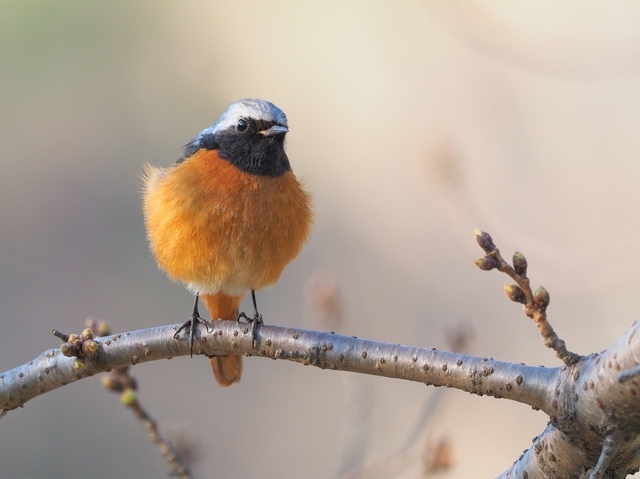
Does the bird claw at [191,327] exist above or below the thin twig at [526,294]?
above

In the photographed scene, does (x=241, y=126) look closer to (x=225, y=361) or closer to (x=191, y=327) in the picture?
(x=225, y=361)

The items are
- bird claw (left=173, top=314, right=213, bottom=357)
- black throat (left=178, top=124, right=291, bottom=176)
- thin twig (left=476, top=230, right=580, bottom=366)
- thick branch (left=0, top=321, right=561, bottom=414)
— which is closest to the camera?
thin twig (left=476, top=230, right=580, bottom=366)

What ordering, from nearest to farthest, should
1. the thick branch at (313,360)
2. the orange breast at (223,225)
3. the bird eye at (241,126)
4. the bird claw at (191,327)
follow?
the thick branch at (313,360)
the bird claw at (191,327)
the orange breast at (223,225)
the bird eye at (241,126)

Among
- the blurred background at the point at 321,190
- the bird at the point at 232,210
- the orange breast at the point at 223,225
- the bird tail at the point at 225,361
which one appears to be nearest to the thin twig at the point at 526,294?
the bird at the point at 232,210

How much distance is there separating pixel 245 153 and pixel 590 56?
2.18 m

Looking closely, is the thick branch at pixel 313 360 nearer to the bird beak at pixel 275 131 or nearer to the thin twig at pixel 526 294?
the thin twig at pixel 526 294

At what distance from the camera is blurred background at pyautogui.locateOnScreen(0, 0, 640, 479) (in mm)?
6590

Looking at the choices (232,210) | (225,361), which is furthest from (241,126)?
(225,361)

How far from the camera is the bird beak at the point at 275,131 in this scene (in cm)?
458

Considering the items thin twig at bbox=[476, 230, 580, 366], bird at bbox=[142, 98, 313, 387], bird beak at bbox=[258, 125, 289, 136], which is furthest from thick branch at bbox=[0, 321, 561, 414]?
bird beak at bbox=[258, 125, 289, 136]

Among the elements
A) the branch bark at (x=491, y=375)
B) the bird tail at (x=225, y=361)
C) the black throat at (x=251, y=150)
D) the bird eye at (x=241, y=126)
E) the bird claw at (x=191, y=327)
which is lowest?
the branch bark at (x=491, y=375)

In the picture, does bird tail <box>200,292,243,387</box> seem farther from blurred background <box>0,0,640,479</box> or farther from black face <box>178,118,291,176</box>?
black face <box>178,118,291,176</box>

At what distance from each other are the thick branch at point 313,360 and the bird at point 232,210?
709 mm

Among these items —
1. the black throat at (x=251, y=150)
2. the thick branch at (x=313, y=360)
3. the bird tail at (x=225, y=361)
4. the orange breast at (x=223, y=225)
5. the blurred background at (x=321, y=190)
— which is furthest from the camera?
the blurred background at (x=321, y=190)
